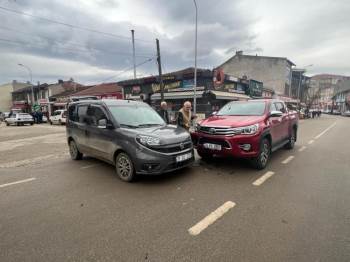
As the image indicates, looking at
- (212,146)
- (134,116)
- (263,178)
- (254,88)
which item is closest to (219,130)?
(212,146)

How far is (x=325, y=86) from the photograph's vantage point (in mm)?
95625

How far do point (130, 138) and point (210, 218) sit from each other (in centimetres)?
224

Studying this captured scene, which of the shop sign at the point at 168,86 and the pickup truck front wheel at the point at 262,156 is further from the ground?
the shop sign at the point at 168,86

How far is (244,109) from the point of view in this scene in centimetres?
612

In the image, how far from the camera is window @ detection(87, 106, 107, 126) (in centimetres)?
515

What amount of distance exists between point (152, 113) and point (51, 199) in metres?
3.10

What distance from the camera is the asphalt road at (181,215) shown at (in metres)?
2.39

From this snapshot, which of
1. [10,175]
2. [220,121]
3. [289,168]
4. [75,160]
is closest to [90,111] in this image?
[75,160]

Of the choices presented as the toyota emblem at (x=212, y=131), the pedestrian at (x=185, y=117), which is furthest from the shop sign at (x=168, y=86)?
the toyota emblem at (x=212, y=131)

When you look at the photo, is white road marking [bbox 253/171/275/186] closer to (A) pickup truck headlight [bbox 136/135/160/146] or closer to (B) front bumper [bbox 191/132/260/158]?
(B) front bumper [bbox 191/132/260/158]

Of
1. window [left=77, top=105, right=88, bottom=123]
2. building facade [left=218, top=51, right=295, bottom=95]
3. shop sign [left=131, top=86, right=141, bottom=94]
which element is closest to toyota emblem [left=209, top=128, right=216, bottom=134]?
window [left=77, top=105, right=88, bottom=123]

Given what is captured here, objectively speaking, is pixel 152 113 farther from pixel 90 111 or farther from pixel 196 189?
pixel 196 189

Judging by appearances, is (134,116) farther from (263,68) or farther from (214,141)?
(263,68)

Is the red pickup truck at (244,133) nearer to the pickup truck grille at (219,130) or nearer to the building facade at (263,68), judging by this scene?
the pickup truck grille at (219,130)
